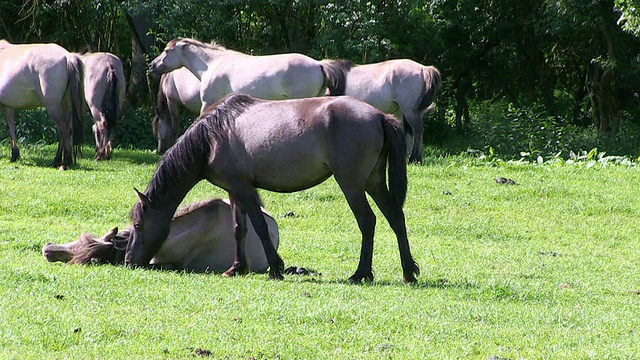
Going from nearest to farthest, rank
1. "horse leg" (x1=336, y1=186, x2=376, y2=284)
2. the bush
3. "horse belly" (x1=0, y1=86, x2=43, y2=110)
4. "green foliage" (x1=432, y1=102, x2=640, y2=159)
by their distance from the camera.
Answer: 1. "horse leg" (x1=336, y1=186, x2=376, y2=284)
2. "horse belly" (x1=0, y1=86, x2=43, y2=110)
3. the bush
4. "green foliage" (x1=432, y1=102, x2=640, y2=159)

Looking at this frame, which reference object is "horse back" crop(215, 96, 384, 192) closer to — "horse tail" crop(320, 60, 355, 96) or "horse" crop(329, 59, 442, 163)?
"horse tail" crop(320, 60, 355, 96)

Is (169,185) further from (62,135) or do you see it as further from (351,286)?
(62,135)

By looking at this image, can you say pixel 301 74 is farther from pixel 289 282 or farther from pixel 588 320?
pixel 588 320

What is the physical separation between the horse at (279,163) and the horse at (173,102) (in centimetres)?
990

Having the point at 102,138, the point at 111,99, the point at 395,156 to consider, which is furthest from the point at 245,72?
the point at 395,156

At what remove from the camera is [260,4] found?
2211 centimetres

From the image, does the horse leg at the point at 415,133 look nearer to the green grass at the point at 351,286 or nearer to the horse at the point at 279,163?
the green grass at the point at 351,286

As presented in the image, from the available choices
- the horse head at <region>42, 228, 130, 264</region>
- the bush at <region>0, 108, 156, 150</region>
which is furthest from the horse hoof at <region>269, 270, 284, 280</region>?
the bush at <region>0, 108, 156, 150</region>

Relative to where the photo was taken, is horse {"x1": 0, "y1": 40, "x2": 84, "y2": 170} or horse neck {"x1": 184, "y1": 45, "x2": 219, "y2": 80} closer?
horse {"x1": 0, "y1": 40, "x2": 84, "y2": 170}

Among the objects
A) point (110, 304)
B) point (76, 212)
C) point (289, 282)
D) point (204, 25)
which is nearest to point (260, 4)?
point (204, 25)

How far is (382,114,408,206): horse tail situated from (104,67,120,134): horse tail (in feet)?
31.9

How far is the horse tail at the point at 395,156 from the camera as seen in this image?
334 inches

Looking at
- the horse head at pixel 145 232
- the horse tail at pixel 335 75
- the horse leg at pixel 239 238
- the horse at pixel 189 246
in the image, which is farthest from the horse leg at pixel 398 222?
the horse tail at pixel 335 75

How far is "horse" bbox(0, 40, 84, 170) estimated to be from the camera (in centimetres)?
1574
